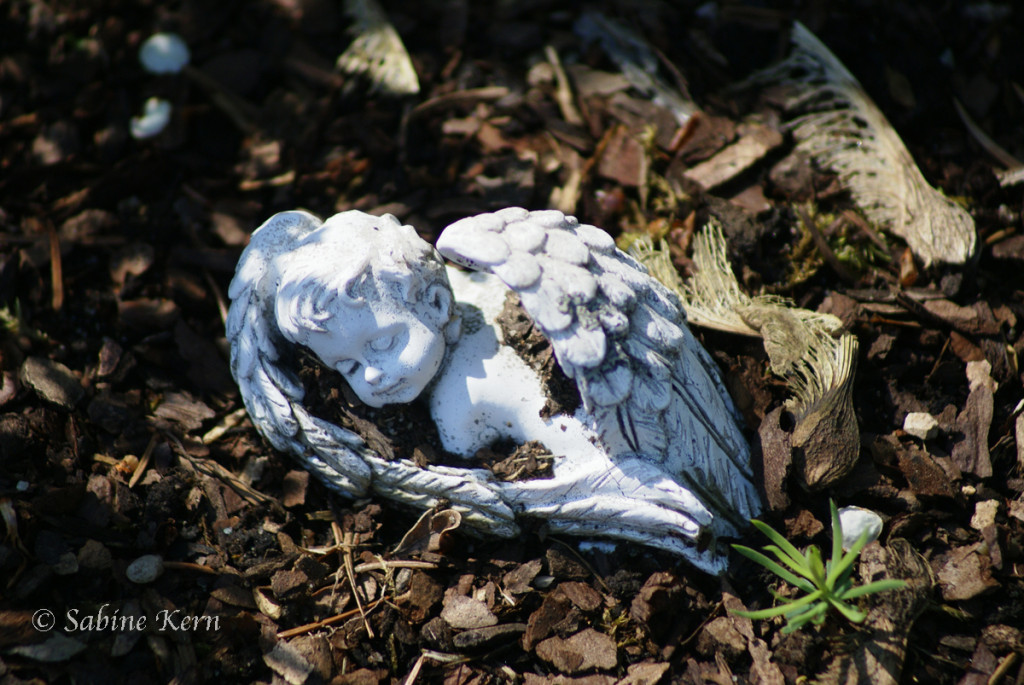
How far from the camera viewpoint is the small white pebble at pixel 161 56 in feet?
12.4

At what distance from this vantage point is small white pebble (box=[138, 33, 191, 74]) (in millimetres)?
3768

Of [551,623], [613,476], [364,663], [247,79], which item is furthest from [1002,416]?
[247,79]

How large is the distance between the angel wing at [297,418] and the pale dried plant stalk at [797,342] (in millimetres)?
1084

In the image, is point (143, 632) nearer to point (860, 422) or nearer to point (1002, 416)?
point (860, 422)

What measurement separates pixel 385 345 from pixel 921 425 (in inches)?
77.6

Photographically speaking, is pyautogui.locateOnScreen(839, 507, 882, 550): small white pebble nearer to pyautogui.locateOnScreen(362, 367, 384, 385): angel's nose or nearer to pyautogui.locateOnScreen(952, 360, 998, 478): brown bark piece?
pyautogui.locateOnScreen(952, 360, 998, 478): brown bark piece

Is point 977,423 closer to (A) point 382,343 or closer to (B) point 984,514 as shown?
(B) point 984,514

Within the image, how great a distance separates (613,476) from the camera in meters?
2.27

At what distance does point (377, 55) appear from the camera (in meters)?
3.75

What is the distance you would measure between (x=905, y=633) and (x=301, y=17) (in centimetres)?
410

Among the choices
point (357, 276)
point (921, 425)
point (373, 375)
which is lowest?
point (921, 425)

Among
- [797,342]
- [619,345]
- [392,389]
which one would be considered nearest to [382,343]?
[392,389]

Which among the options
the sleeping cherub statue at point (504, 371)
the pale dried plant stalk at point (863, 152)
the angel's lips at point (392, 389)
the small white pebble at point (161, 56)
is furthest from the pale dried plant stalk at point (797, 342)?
the small white pebble at point (161, 56)

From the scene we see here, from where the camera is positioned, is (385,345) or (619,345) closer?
(619,345)
